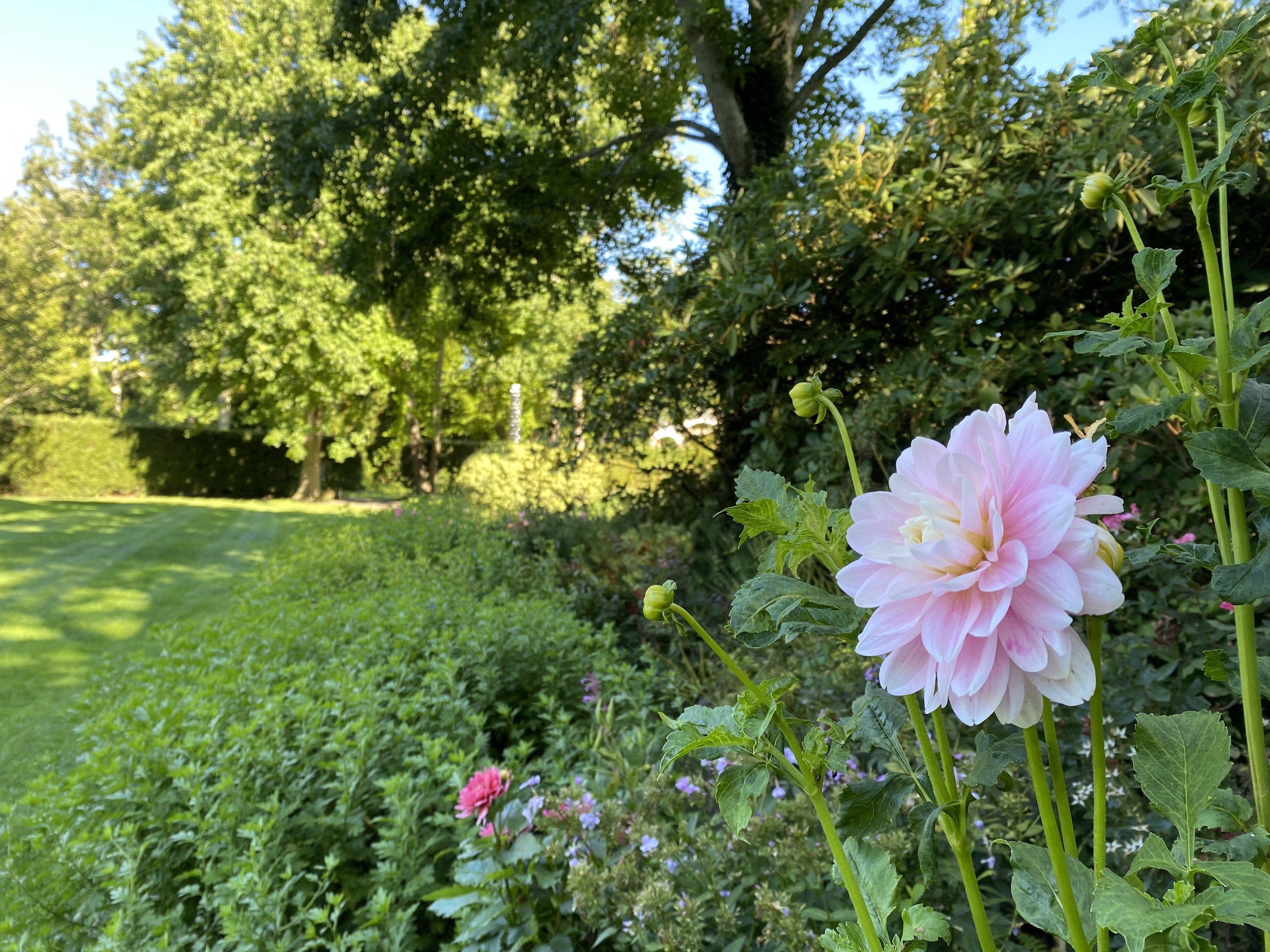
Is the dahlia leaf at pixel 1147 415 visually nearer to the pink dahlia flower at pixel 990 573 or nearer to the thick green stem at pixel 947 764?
the pink dahlia flower at pixel 990 573

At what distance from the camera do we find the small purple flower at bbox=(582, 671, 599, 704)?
9.14 feet

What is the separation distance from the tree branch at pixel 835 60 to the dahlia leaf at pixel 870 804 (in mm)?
6194

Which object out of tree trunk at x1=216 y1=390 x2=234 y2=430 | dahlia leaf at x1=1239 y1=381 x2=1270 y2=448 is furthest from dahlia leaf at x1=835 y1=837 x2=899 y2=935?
tree trunk at x1=216 y1=390 x2=234 y2=430

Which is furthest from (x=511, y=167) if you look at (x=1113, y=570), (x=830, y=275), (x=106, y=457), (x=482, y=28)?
(x=106, y=457)

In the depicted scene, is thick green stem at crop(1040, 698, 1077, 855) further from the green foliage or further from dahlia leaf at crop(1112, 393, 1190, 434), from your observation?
the green foliage

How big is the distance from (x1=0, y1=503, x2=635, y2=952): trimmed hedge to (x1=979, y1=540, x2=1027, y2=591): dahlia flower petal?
165 centimetres

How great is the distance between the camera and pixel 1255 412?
55 cm

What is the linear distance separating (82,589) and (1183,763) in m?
8.63

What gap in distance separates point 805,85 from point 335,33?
4.13 m

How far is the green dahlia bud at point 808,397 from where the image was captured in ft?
2.03

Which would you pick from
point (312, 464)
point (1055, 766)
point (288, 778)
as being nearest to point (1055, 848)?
point (1055, 766)

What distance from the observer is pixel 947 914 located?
1.47 metres

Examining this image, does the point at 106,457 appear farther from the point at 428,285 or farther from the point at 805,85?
the point at 805,85

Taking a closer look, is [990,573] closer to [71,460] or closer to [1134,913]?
[1134,913]
